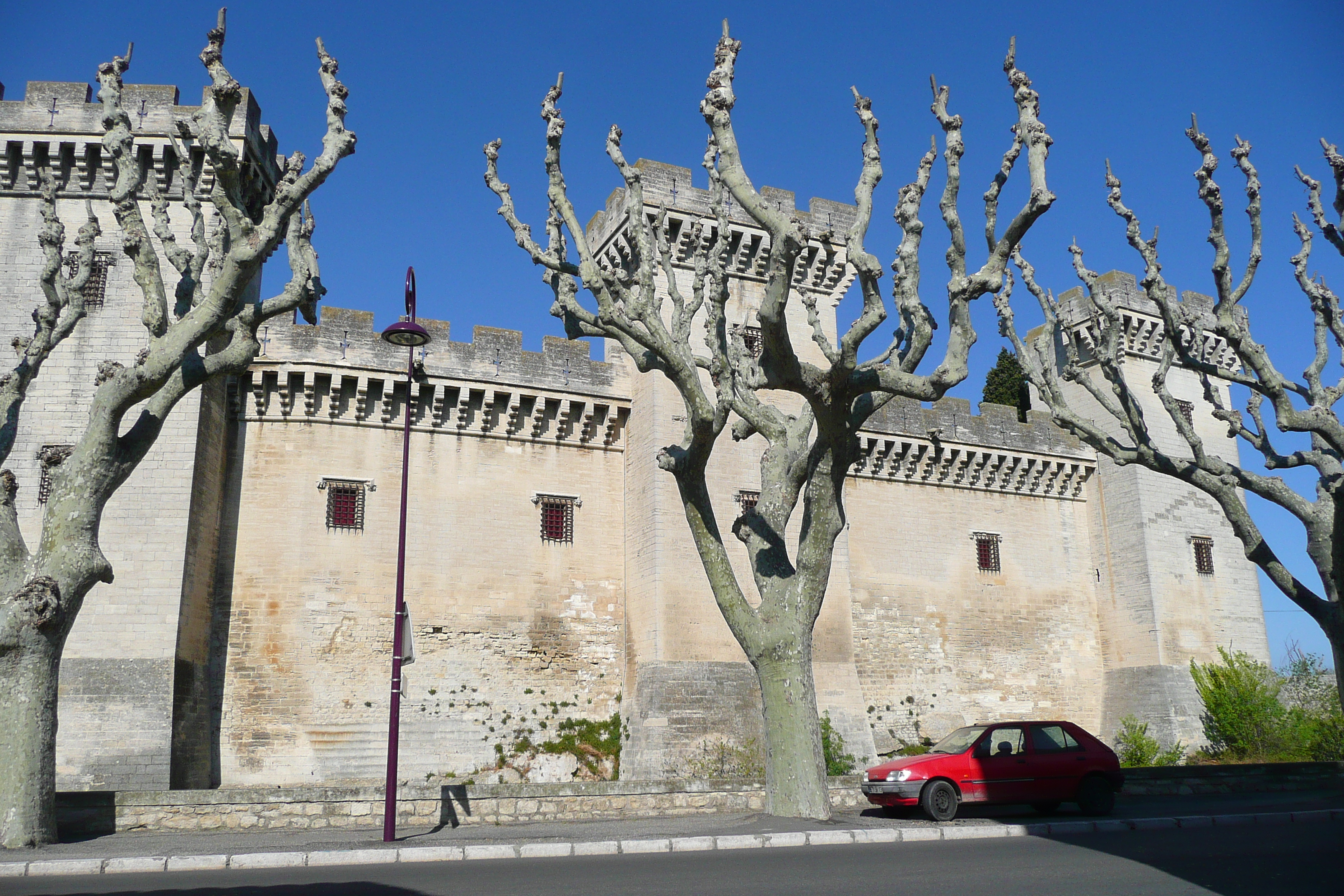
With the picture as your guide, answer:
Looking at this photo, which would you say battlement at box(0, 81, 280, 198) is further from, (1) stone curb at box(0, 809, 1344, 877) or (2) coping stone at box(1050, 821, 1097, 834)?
(2) coping stone at box(1050, 821, 1097, 834)

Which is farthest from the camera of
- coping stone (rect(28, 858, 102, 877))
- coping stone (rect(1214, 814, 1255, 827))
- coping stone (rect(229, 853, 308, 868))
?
coping stone (rect(1214, 814, 1255, 827))

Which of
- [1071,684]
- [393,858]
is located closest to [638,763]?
[393,858]

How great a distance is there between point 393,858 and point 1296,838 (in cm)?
880

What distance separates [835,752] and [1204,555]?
38.8 ft

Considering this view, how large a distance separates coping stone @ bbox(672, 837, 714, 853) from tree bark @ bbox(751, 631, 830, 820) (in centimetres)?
180

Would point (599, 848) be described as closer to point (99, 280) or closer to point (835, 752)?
point (835, 752)

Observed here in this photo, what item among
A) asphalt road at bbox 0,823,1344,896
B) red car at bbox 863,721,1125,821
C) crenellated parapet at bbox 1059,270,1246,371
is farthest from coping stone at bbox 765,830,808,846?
crenellated parapet at bbox 1059,270,1246,371

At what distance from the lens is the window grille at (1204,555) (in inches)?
938

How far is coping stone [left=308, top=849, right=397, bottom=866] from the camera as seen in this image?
877cm

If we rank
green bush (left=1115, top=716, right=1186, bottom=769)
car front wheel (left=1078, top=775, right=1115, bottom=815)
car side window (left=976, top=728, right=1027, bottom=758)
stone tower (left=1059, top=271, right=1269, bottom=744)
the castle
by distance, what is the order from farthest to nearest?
stone tower (left=1059, top=271, right=1269, bottom=744) < green bush (left=1115, top=716, right=1186, bottom=769) < the castle < car front wheel (left=1078, top=775, right=1115, bottom=815) < car side window (left=976, top=728, right=1027, bottom=758)

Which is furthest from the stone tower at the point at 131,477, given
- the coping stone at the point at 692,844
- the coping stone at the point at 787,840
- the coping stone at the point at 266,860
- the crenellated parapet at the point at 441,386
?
the coping stone at the point at 787,840

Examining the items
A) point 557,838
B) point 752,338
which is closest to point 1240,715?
point 752,338

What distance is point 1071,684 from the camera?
23344 mm

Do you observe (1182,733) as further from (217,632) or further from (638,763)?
(217,632)
